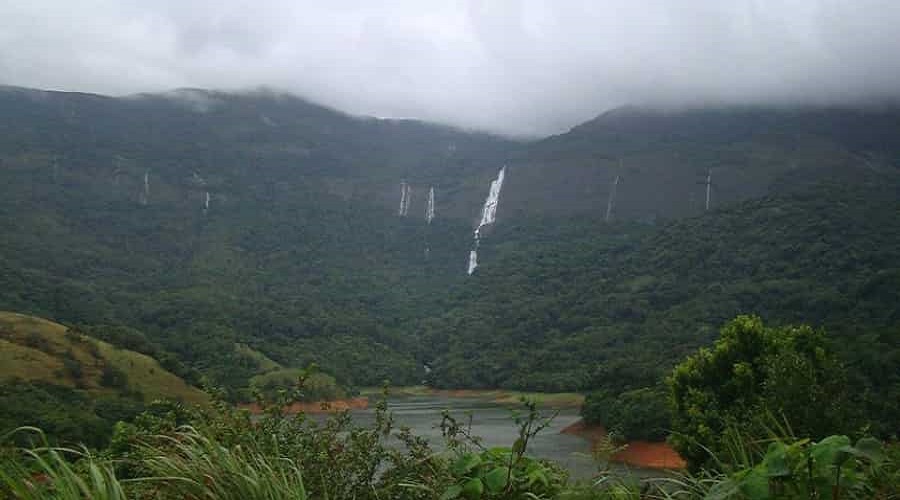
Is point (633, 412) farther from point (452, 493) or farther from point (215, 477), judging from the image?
point (215, 477)

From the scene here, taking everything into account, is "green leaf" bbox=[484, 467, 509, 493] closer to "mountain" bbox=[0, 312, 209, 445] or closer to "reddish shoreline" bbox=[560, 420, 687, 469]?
"mountain" bbox=[0, 312, 209, 445]

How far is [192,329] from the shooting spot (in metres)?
86.8

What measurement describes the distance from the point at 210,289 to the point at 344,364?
30.0 m


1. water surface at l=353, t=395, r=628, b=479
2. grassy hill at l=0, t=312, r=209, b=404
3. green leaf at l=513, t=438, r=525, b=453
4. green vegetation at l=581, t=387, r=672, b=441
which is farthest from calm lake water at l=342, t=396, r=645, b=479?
green leaf at l=513, t=438, r=525, b=453

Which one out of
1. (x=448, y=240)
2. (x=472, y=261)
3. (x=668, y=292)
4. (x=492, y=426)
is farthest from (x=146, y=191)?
(x=492, y=426)

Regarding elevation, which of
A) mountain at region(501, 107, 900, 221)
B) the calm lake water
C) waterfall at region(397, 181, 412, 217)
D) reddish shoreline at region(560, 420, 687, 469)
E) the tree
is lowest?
the calm lake water

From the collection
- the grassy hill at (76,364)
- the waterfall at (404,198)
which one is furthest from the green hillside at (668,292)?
the waterfall at (404,198)

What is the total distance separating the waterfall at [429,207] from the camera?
165500mm

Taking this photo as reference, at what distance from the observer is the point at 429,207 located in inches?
6668

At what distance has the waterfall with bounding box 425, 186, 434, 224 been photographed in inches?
6516

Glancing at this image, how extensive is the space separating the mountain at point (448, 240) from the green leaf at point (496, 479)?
36.5 meters

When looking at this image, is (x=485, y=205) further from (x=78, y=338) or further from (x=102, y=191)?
(x=78, y=338)

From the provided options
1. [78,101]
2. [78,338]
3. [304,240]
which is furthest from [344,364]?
[78,101]

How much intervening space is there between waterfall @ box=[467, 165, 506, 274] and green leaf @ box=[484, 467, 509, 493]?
146 metres
